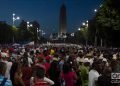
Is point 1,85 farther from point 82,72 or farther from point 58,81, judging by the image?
point 58,81

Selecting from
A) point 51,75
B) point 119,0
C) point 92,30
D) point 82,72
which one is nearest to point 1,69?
point 82,72

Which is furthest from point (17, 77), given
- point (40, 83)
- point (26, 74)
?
point (26, 74)

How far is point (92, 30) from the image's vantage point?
366ft

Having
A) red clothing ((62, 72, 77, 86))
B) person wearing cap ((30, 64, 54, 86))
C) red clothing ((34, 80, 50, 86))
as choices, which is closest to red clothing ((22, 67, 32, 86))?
red clothing ((62, 72, 77, 86))

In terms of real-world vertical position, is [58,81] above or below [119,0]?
below

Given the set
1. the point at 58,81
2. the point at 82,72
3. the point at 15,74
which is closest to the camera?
the point at 15,74

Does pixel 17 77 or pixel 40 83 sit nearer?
pixel 40 83

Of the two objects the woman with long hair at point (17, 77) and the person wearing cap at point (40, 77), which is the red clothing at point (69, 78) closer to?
the woman with long hair at point (17, 77)

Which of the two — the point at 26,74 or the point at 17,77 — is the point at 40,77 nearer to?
the point at 17,77

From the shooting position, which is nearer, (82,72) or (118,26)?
(82,72)

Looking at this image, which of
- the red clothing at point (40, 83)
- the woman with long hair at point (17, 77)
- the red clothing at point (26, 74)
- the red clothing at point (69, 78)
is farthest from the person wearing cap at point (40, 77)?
the red clothing at point (69, 78)

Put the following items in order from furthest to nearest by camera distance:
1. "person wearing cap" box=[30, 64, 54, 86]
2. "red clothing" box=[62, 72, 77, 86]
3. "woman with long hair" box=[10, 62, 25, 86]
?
"red clothing" box=[62, 72, 77, 86] → "woman with long hair" box=[10, 62, 25, 86] → "person wearing cap" box=[30, 64, 54, 86]

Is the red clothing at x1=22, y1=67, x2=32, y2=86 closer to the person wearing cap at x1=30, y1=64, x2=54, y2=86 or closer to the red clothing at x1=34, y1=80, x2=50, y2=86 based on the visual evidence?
the person wearing cap at x1=30, y1=64, x2=54, y2=86

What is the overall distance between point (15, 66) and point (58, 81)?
5.69m
